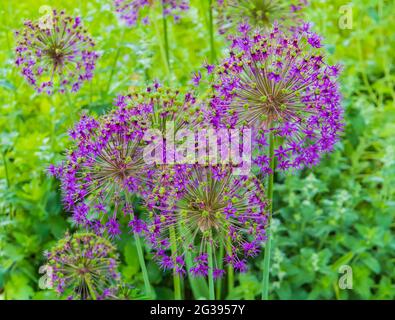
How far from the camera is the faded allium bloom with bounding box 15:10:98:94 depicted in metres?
2.40

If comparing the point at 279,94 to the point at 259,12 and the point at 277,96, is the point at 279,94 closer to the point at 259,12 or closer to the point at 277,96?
the point at 277,96

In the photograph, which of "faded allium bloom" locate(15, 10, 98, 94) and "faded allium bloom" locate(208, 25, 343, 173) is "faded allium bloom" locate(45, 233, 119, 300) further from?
"faded allium bloom" locate(15, 10, 98, 94)

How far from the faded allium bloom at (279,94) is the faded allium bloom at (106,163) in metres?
0.25

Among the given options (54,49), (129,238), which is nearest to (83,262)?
(54,49)

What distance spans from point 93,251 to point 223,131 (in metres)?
0.48

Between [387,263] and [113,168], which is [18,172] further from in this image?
[387,263]

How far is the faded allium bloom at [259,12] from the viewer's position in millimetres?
2781

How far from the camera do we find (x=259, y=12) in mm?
2754

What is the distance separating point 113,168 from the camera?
6.10 ft

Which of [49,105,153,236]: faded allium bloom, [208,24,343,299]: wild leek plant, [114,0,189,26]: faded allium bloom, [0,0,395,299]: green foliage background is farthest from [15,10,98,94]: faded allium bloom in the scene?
[208,24,343,299]: wild leek plant

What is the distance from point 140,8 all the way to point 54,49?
799mm

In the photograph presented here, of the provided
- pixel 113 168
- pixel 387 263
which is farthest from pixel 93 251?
pixel 387 263

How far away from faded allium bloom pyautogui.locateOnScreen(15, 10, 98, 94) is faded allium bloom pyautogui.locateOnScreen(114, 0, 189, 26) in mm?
551

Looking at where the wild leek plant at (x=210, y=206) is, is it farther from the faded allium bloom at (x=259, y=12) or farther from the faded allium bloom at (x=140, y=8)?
the faded allium bloom at (x=140, y=8)
